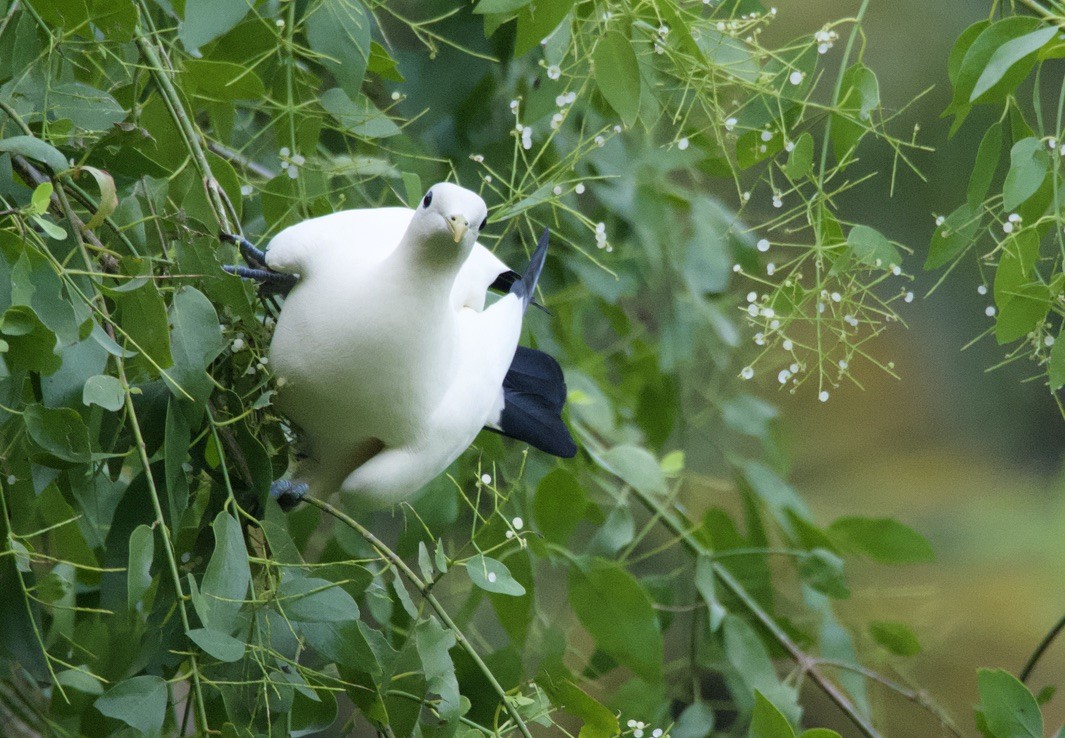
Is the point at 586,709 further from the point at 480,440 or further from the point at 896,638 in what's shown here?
the point at 896,638

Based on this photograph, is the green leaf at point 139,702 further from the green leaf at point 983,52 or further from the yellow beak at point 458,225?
the green leaf at point 983,52

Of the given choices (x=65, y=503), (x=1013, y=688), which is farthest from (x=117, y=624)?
(x=1013, y=688)

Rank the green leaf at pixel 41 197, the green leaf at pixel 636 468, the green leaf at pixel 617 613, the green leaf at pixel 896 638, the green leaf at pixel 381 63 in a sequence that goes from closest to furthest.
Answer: the green leaf at pixel 41 197 → the green leaf at pixel 381 63 → the green leaf at pixel 617 613 → the green leaf at pixel 636 468 → the green leaf at pixel 896 638

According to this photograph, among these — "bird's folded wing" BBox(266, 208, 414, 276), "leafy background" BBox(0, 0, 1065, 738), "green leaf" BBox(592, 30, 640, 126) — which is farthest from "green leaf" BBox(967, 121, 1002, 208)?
"bird's folded wing" BBox(266, 208, 414, 276)

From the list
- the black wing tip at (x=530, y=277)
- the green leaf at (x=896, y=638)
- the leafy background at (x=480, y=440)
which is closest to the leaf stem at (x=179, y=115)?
the leafy background at (x=480, y=440)

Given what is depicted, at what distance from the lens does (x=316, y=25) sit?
22.8 inches

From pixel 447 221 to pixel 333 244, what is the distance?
80 millimetres

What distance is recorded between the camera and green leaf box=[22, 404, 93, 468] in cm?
47

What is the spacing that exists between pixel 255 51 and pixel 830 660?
28.4 inches

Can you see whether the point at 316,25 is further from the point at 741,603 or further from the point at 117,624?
the point at 741,603

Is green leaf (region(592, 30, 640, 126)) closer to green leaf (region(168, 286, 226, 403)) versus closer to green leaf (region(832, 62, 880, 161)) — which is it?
green leaf (region(832, 62, 880, 161))

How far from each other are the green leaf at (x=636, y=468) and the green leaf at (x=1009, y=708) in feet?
1.13

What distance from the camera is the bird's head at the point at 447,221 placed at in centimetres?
54

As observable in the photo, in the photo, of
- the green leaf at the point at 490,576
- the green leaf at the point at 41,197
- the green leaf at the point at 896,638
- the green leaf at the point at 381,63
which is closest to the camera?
the green leaf at the point at 41,197
